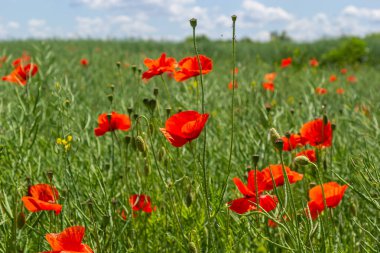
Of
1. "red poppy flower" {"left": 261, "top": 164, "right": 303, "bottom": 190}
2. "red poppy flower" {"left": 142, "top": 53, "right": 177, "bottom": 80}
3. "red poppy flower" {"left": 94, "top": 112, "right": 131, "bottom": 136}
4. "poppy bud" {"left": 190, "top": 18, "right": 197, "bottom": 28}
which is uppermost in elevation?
"poppy bud" {"left": 190, "top": 18, "right": 197, "bottom": 28}

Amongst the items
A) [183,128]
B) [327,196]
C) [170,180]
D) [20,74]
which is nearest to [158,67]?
[170,180]

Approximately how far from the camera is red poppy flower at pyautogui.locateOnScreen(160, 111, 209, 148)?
1.06m

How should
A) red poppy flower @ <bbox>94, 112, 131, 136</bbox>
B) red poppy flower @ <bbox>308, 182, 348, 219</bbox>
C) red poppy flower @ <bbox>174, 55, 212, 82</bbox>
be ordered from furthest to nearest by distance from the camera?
red poppy flower @ <bbox>94, 112, 131, 136</bbox>
red poppy flower @ <bbox>174, 55, 212, 82</bbox>
red poppy flower @ <bbox>308, 182, 348, 219</bbox>

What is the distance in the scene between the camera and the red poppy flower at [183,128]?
3.49 ft

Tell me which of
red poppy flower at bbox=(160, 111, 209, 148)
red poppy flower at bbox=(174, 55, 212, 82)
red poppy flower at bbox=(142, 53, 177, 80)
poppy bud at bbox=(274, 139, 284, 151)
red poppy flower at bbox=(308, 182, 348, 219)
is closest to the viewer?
poppy bud at bbox=(274, 139, 284, 151)

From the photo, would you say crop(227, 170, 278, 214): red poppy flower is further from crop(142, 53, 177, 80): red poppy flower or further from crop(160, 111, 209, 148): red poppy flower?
crop(142, 53, 177, 80): red poppy flower

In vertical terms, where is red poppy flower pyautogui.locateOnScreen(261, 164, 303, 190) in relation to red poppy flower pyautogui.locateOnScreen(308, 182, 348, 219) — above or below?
above

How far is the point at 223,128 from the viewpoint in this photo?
88.4 inches

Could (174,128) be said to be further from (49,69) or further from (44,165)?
(49,69)

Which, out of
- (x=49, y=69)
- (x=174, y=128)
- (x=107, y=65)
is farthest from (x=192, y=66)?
(x=107, y=65)

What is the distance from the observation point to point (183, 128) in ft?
3.53

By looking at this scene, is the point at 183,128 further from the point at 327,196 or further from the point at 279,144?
the point at 327,196

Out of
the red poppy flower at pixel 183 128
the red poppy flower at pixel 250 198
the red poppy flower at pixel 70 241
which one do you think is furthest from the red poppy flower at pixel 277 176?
the red poppy flower at pixel 70 241

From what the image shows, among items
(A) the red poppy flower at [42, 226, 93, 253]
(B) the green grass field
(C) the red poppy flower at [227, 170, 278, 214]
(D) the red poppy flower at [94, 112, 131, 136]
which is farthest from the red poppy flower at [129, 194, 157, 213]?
(A) the red poppy flower at [42, 226, 93, 253]
